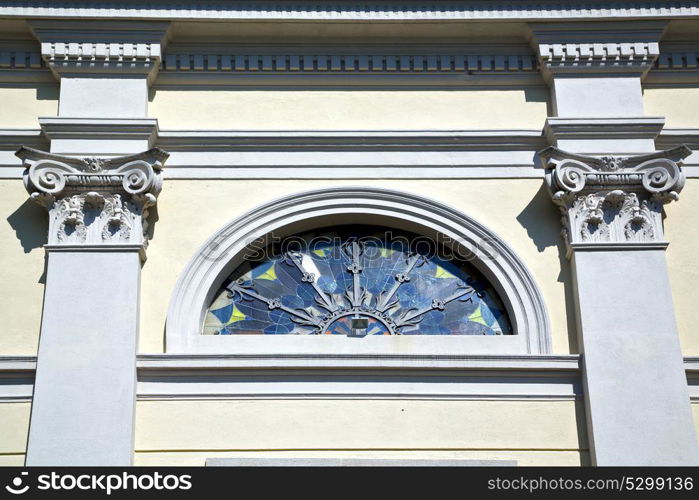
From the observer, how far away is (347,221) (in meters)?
13.4

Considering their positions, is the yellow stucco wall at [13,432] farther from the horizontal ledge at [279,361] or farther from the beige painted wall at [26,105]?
the beige painted wall at [26,105]

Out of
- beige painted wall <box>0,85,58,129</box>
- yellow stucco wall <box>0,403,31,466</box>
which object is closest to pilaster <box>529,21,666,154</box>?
beige painted wall <box>0,85,58,129</box>

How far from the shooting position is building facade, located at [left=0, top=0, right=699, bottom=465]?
12.0 meters

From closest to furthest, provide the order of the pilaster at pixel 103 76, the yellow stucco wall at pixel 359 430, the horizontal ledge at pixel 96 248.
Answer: the yellow stucco wall at pixel 359 430, the horizontal ledge at pixel 96 248, the pilaster at pixel 103 76

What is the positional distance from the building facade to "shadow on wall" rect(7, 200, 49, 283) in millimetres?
30

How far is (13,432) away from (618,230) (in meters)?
6.02

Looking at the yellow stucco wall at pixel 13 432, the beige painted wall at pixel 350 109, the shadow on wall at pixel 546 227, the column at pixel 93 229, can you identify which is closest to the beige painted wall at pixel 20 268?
the column at pixel 93 229

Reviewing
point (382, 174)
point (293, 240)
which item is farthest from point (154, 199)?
point (382, 174)

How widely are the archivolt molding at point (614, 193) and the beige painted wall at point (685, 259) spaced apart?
12.1 inches

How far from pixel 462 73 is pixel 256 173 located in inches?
97.9

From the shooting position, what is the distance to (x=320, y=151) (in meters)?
13.6

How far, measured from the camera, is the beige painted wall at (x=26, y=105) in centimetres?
1370

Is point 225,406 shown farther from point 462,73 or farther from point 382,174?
point 462,73

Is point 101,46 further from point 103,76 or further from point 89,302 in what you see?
point 89,302
